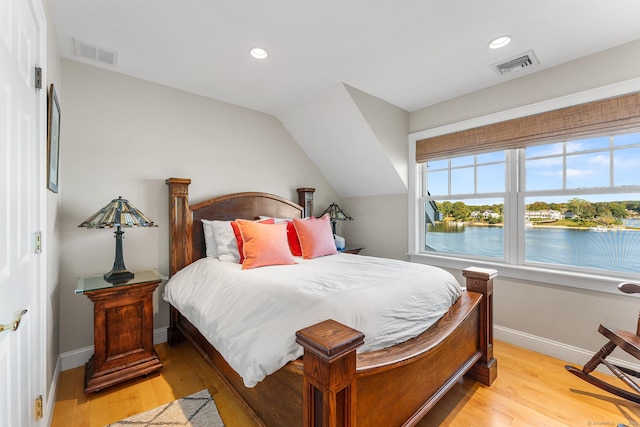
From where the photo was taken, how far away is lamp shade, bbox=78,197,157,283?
206 cm

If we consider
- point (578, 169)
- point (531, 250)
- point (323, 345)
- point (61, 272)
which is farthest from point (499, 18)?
point (61, 272)

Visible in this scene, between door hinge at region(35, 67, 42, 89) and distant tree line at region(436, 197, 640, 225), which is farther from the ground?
door hinge at region(35, 67, 42, 89)

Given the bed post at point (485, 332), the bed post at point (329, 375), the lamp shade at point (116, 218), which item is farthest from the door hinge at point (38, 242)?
the bed post at point (485, 332)

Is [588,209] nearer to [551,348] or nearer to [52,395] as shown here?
[551,348]

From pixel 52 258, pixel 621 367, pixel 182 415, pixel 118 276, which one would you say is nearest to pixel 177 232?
pixel 118 276

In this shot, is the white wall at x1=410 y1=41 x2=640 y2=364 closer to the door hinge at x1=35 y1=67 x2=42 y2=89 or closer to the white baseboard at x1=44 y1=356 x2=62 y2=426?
the door hinge at x1=35 y1=67 x2=42 y2=89

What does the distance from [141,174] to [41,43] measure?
Answer: 4.42 feet

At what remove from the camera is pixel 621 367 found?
2.15m

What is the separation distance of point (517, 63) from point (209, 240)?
10.4 ft

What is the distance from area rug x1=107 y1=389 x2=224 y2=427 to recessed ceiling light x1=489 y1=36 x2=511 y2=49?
125 inches

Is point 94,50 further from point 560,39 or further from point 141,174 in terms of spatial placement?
point 560,39

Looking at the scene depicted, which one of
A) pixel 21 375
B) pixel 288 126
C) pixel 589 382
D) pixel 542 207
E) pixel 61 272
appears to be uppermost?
pixel 288 126

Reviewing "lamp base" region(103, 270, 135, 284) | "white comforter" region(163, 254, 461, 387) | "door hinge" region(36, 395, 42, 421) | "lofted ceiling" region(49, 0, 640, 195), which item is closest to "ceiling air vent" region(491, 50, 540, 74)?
"lofted ceiling" region(49, 0, 640, 195)

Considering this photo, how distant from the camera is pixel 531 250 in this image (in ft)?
8.95
